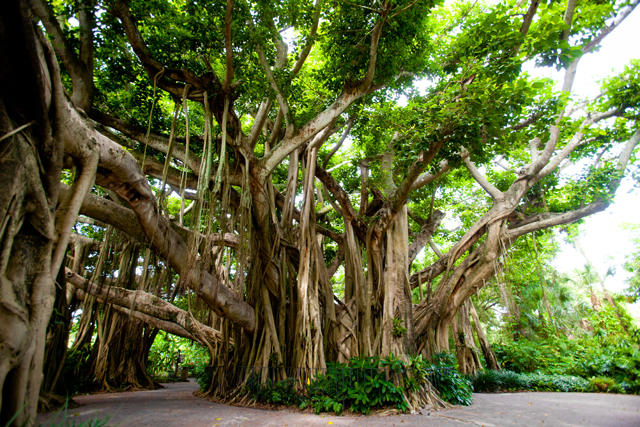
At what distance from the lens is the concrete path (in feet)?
11.4

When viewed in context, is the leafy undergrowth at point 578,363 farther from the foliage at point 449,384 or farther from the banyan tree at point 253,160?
the foliage at point 449,384

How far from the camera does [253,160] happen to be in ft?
14.3

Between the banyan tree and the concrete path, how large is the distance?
811mm

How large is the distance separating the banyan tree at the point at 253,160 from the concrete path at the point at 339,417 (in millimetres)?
811

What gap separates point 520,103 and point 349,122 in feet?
10.1

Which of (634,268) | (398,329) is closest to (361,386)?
(398,329)

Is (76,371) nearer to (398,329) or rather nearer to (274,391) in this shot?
(274,391)

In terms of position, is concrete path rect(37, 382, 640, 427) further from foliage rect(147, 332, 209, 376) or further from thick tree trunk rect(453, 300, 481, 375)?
foliage rect(147, 332, 209, 376)

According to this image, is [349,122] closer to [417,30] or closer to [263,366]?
[417,30]

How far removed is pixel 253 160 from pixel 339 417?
10.9ft

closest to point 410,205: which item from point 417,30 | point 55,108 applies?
point 417,30

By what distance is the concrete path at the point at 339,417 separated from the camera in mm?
3465

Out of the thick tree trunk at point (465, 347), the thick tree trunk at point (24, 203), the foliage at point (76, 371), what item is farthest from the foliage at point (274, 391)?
the thick tree trunk at point (465, 347)

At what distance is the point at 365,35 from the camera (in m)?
4.60
